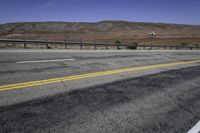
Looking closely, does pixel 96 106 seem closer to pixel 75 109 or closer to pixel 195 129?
pixel 75 109

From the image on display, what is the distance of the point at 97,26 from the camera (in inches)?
7126

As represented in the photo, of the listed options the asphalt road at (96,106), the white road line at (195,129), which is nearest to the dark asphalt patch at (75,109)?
the asphalt road at (96,106)

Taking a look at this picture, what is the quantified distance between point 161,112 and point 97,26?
593 ft

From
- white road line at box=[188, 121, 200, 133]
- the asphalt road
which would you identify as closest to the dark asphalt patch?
the asphalt road

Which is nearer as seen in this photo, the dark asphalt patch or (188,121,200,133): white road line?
the dark asphalt patch

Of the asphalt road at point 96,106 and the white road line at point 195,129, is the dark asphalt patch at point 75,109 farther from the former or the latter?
the white road line at point 195,129

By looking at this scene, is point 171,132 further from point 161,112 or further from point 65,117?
point 65,117

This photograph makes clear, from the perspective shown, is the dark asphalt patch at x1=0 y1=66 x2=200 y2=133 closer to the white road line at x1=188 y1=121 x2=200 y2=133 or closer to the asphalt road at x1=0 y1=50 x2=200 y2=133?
the asphalt road at x1=0 y1=50 x2=200 y2=133

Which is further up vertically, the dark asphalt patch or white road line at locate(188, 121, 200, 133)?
the dark asphalt patch

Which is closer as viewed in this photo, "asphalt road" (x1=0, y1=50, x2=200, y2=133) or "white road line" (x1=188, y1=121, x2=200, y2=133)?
"asphalt road" (x1=0, y1=50, x2=200, y2=133)

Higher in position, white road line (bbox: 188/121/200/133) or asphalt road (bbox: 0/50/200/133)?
asphalt road (bbox: 0/50/200/133)

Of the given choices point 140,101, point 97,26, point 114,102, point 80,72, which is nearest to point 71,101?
point 114,102

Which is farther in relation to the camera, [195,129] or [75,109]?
[75,109]

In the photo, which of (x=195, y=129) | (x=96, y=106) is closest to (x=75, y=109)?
(x=96, y=106)
